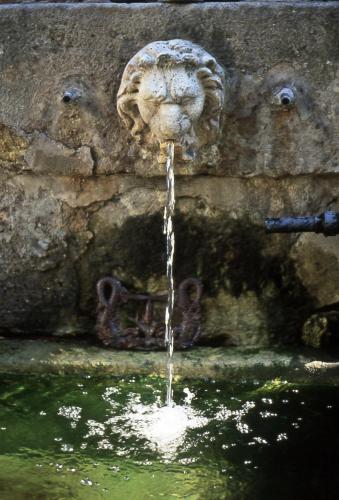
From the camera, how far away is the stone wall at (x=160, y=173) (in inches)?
95.3

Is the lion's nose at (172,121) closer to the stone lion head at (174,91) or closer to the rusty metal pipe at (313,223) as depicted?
the stone lion head at (174,91)

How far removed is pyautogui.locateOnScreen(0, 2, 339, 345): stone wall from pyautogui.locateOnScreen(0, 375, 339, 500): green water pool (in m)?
0.37

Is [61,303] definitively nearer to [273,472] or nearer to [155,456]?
[155,456]

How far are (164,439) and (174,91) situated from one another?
978 mm

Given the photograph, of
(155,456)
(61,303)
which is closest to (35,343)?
(61,303)

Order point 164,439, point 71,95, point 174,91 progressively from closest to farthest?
1. point 164,439
2. point 174,91
3. point 71,95

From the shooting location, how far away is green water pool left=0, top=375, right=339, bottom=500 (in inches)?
71.3

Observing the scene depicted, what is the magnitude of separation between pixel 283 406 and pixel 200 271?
60 centimetres

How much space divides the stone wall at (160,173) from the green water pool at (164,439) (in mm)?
367

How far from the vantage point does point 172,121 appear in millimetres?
2295

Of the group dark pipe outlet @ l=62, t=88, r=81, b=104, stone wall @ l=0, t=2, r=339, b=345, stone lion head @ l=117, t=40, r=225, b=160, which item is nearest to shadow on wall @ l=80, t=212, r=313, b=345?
stone wall @ l=0, t=2, r=339, b=345

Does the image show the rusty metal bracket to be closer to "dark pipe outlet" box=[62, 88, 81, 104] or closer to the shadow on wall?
the shadow on wall

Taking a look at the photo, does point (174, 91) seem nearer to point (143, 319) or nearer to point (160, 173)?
point (160, 173)

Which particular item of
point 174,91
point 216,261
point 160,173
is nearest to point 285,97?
point 174,91
